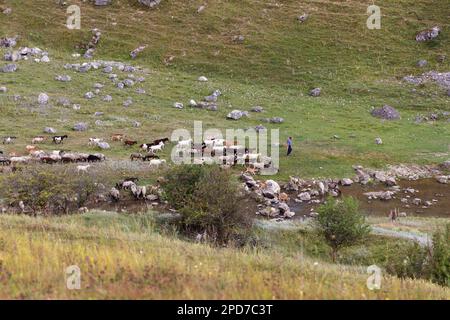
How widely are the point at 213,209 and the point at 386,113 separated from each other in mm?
35618

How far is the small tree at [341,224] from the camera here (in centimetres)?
2345

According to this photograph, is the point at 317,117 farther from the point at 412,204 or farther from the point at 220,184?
the point at 220,184

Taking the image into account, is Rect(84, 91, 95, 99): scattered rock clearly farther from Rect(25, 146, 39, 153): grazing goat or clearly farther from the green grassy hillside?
Rect(25, 146, 39, 153): grazing goat

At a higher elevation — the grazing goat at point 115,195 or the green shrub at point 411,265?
the grazing goat at point 115,195

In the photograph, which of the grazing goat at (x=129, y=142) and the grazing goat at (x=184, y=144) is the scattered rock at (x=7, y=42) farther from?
the grazing goat at (x=184, y=144)

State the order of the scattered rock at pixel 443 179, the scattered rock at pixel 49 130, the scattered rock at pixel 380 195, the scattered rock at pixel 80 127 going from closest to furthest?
1. the scattered rock at pixel 380 195
2. the scattered rock at pixel 443 179
3. the scattered rock at pixel 49 130
4. the scattered rock at pixel 80 127

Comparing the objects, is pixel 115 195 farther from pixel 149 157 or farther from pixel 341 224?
pixel 341 224

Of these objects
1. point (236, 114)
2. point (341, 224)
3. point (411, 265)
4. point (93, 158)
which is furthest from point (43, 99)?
point (411, 265)

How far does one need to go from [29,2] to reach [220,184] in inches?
2854

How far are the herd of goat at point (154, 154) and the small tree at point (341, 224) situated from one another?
13987mm

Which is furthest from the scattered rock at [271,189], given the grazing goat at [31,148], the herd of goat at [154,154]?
the grazing goat at [31,148]

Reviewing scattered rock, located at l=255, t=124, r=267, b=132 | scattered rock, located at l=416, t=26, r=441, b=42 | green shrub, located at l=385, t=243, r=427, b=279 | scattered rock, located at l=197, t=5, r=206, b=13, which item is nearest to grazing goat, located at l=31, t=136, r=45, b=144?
scattered rock, located at l=255, t=124, r=267, b=132

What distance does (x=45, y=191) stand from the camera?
2762 cm

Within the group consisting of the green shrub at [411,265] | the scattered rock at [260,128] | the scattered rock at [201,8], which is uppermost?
the scattered rock at [201,8]
